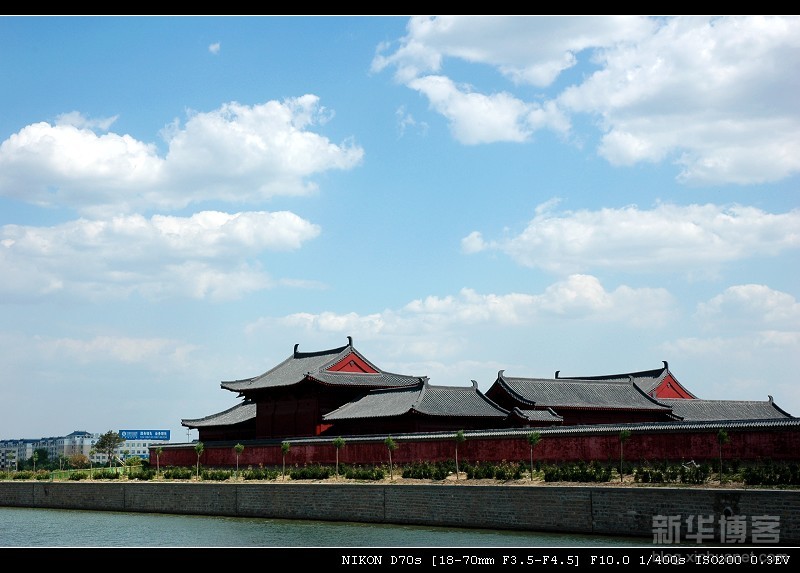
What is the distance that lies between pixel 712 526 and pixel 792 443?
504cm

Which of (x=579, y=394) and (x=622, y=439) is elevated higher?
(x=579, y=394)

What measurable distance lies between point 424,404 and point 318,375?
605cm

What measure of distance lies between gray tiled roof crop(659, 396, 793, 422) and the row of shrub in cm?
1661

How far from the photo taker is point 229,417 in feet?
165

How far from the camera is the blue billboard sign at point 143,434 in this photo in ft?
252

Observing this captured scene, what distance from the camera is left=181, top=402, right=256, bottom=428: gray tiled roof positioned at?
4919cm

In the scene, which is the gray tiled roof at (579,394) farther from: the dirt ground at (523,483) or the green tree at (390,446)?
the dirt ground at (523,483)

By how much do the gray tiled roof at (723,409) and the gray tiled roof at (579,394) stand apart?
2423mm

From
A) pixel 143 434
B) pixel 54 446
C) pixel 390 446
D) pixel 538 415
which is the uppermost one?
pixel 538 415

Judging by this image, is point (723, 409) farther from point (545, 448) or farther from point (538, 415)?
point (545, 448)

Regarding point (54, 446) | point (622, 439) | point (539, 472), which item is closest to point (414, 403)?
point (539, 472)

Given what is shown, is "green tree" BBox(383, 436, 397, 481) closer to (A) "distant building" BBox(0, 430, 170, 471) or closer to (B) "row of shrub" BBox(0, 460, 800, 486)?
(B) "row of shrub" BBox(0, 460, 800, 486)
